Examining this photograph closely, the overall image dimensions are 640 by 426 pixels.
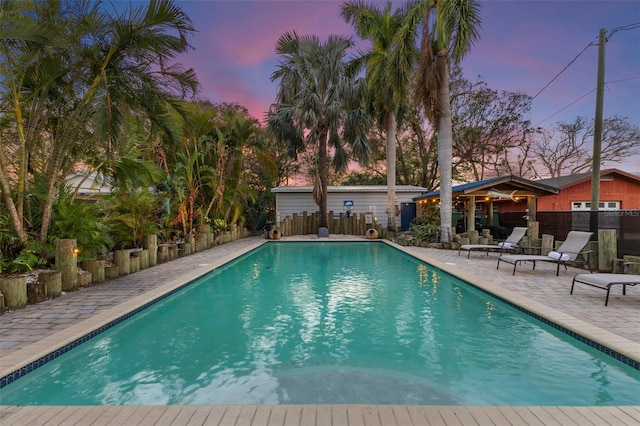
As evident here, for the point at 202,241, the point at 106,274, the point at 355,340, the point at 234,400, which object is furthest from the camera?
the point at 202,241

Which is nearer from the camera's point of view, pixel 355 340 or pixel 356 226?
pixel 355 340

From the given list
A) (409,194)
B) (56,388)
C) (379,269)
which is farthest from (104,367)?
(409,194)

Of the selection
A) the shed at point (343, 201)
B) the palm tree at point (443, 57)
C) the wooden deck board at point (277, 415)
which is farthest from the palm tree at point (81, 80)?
the shed at point (343, 201)

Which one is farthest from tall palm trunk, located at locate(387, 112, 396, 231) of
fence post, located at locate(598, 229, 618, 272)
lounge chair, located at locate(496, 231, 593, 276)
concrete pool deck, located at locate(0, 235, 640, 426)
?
fence post, located at locate(598, 229, 618, 272)

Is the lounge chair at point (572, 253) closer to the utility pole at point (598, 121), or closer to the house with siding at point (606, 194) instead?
the utility pole at point (598, 121)

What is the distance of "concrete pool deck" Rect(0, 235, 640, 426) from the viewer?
229 cm

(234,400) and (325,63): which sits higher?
(325,63)

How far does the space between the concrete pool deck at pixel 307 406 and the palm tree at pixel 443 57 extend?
5002 millimetres

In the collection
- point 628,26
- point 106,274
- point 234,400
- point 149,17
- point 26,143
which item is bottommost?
point 234,400

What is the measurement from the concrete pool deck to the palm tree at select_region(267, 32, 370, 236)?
931cm

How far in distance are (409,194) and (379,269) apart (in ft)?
35.4

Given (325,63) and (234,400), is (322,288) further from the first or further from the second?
(325,63)

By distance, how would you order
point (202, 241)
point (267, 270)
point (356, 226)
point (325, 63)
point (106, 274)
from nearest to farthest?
point (106, 274)
point (267, 270)
point (202, 241)
point (325, 63)
point (356, 226)

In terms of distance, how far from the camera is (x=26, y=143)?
5.80m
